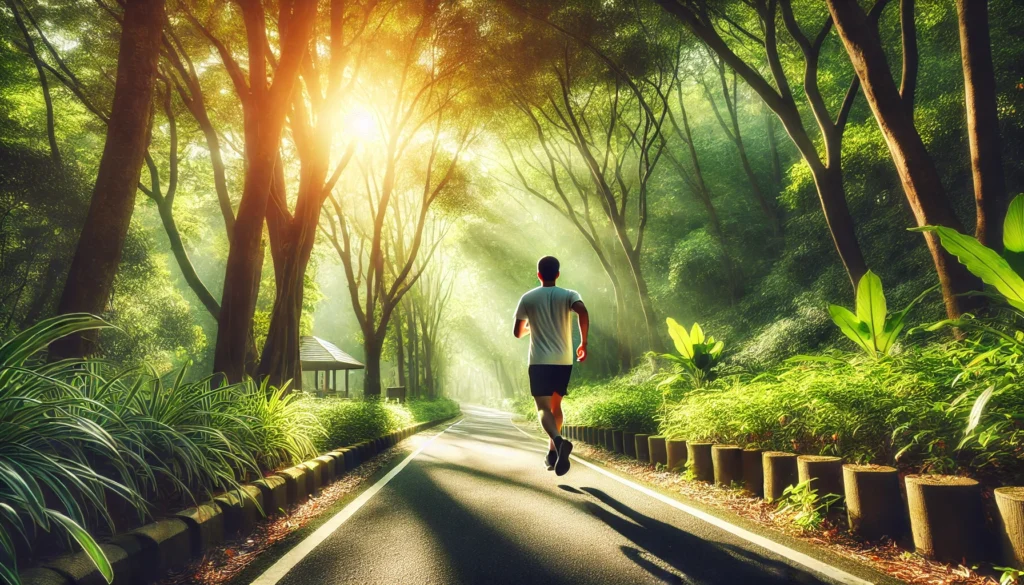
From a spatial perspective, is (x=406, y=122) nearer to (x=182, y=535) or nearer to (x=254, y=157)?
(x=254, y=157)

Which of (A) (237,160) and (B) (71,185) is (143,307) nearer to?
(B) (71,185)

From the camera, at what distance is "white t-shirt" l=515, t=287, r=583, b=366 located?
5.64 metres

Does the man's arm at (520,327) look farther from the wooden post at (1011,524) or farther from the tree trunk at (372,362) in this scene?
the tree trunk at (372,362)

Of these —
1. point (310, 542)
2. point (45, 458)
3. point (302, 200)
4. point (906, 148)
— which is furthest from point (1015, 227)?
point (302, 200)

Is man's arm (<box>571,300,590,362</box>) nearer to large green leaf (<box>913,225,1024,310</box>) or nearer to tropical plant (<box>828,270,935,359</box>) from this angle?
tropical plant (<box>828,270,935,359</box>)

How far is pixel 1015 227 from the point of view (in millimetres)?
3818

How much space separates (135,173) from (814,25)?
16006 mm

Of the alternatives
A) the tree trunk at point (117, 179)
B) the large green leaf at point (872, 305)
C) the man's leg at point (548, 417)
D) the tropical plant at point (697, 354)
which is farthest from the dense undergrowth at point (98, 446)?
the tropical plant at point (697, 354)

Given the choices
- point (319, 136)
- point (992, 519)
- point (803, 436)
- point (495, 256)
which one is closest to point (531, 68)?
point (319, 136)

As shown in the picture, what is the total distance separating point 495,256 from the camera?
3075cm

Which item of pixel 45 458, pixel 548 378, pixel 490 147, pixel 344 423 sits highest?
pixel 490 147

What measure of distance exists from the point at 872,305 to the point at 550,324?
297cm

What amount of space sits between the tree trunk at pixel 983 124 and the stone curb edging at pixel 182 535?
7.08 meters

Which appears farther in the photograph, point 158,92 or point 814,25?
point 814,25
